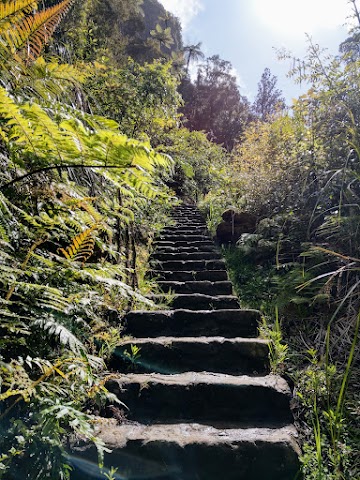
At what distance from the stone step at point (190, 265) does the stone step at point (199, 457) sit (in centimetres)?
270

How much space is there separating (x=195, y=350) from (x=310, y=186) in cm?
282

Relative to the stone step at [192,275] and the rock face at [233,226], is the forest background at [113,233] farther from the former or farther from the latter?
the stone step at [192,275]

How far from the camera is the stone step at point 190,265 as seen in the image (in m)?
4.29

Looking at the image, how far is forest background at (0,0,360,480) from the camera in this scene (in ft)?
3.91

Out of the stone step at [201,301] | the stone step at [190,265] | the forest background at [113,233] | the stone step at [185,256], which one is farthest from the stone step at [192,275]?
the stone step at [201,301]

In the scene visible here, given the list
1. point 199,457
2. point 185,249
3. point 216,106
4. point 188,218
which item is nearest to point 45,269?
point 199,457

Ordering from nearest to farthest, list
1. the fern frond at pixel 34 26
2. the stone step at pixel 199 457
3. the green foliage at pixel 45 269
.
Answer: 1. the green foliage at pixel 45 269
2. the fern frond at pixel 34 26
3. the stone step at pixel 199 457

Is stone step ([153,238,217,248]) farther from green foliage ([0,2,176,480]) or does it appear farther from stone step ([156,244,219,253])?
green foliage ([0,2,176,480])

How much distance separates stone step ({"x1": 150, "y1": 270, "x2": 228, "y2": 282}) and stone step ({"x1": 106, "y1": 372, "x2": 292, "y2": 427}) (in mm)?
2042

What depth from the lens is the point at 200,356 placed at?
8.16 ft

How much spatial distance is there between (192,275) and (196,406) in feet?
7.23

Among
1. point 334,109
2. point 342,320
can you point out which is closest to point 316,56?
point 334,109

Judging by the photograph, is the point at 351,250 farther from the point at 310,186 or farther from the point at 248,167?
the point at 248,167

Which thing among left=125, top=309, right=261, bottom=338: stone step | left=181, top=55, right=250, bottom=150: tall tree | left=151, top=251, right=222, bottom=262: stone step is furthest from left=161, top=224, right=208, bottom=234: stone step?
left=181, top=55, right=250, bottom=150: tall tree
